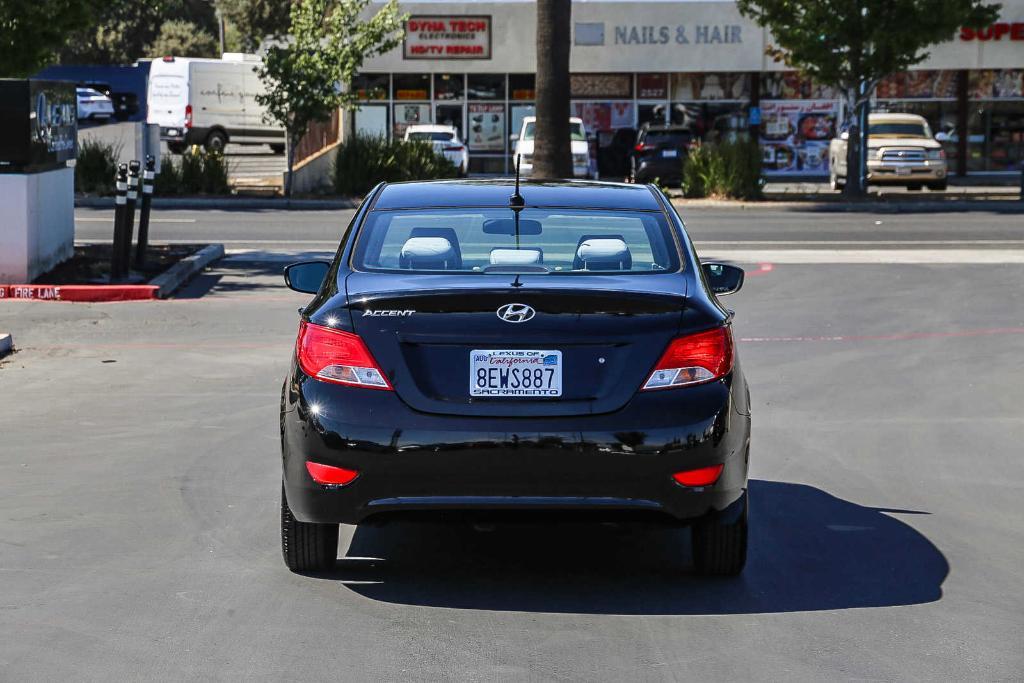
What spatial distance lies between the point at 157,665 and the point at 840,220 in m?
23.8

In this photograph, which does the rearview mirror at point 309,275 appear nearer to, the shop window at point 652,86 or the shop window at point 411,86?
the shop window at point 411,86

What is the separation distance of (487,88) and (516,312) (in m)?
38.9

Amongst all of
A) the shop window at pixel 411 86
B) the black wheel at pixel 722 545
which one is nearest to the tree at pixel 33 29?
the black wheel at pixel 722 545

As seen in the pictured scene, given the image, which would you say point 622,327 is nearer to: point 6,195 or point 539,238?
point 539,238

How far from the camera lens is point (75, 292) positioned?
1488 cm

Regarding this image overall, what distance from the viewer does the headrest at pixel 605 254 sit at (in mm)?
6250

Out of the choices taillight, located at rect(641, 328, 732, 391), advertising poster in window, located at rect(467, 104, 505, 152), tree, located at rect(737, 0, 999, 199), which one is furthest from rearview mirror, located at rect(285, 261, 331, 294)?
advertising poster in window, located at rect(467, 104, 505, 152)

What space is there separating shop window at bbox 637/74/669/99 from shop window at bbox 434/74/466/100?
4.92 meters

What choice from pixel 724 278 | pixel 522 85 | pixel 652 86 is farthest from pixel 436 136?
pixel 724 278

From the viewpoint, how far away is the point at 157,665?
5012mm

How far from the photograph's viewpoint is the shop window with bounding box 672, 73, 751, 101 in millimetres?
43469

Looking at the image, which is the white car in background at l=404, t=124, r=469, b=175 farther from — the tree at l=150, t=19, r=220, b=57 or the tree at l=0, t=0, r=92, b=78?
the tree at l=150, t=19, r=220, b=57

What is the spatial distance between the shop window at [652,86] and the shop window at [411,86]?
591cm

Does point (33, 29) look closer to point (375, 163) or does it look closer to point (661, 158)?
point (375, 163)
